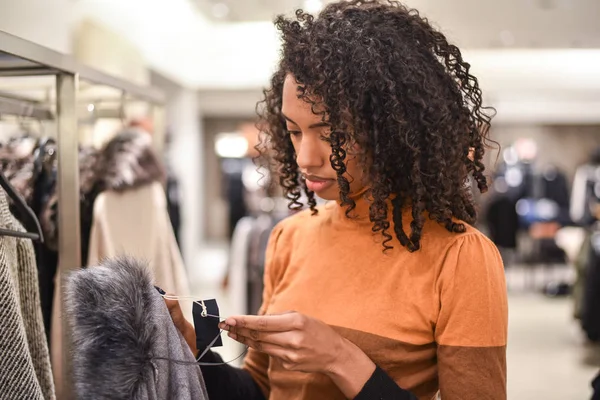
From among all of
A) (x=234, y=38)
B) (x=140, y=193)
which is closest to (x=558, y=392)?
(x=140, y=193)

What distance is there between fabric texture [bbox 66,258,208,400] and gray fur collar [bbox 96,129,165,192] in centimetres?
142

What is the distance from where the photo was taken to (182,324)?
47.4 inches

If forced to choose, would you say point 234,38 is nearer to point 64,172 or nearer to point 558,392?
point 558,392

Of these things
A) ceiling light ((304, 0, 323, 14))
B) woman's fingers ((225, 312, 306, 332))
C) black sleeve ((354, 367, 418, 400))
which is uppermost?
ceiling light ((304, 0, 323, 14))

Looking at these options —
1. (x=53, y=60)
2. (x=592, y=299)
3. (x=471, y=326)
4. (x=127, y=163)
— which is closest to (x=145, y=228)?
(x=127, y=163)

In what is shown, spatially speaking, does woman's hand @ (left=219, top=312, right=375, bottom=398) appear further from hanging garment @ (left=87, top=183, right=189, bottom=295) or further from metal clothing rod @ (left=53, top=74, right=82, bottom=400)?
hanging garment @ (left=87, top=183, right=189, bottom=295)

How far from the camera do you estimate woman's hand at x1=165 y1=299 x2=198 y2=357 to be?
1164 millimetres

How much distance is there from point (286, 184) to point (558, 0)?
8.74 feet

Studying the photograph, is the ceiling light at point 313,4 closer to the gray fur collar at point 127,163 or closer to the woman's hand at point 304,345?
the gray fur collar at point 127,163

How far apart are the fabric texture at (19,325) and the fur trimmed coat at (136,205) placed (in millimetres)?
1016

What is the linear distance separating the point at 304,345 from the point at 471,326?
30cm

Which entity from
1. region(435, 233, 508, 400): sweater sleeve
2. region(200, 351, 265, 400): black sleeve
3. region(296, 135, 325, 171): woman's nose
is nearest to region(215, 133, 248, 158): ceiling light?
region(200, 351, 265, 400): black sleeve

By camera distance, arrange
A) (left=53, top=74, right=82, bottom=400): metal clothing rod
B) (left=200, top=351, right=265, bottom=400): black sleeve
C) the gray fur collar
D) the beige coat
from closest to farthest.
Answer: (left=200, top=351, right=265, bottom=400): black sleeve
(left=53, top=74, right=82, bottom=400): metal clothing rod
the beige coat
the gray fur collar

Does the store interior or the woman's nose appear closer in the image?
the woman's nose
